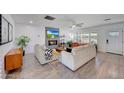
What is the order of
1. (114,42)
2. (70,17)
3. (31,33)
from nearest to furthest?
(70,17), (114,42), (31,33)

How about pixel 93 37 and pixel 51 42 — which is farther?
pixel 93 37

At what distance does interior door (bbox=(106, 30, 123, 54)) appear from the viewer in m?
5.70

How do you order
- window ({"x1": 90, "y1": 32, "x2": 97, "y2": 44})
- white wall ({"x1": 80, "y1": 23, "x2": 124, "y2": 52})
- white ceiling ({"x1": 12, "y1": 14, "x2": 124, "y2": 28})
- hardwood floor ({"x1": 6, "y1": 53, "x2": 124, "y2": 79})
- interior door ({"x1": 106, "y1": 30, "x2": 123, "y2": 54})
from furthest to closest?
window ({"x1": 90, "y1": 32, "x2": 97, "y2": 44}) → white wall ({"x1": 80, "y1": 23, "x2": 124, "y2": 52}) → interior door ({"x1": 106, "y1": 30, "x2": 123, "y2": 54}) → white ceiling ({"x1": 12, "y1": 14, "x2": 124, "y2": 28}) → hardwood floor ({"x1": 6, "y1": 53, "x2": 124, "y2": 79})

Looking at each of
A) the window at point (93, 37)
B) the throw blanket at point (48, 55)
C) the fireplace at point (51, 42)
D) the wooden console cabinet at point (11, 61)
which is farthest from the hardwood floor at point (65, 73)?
the window at point (93, 37)

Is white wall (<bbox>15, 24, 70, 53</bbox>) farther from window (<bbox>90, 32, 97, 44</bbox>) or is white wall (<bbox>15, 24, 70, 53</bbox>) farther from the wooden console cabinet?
window (<bbox>90, 32, 97, 44</bbox>)

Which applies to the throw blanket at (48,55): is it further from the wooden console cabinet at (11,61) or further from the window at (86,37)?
the window at (86,37)

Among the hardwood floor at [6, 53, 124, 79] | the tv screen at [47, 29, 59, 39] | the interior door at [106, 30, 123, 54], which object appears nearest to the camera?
the hardwood floor at [6, 53, 124, 79]

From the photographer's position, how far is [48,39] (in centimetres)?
721

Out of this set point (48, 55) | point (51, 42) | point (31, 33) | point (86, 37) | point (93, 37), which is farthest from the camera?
point (86, 37)

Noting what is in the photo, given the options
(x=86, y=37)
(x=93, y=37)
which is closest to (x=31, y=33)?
(x=86, y=37)

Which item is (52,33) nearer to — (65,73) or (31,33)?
(31,33)

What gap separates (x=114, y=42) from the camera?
6.00 m

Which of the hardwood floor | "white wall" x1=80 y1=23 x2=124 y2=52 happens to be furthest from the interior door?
the hardwood floor

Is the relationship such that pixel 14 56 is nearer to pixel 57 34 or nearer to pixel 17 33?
pixel 17 33
